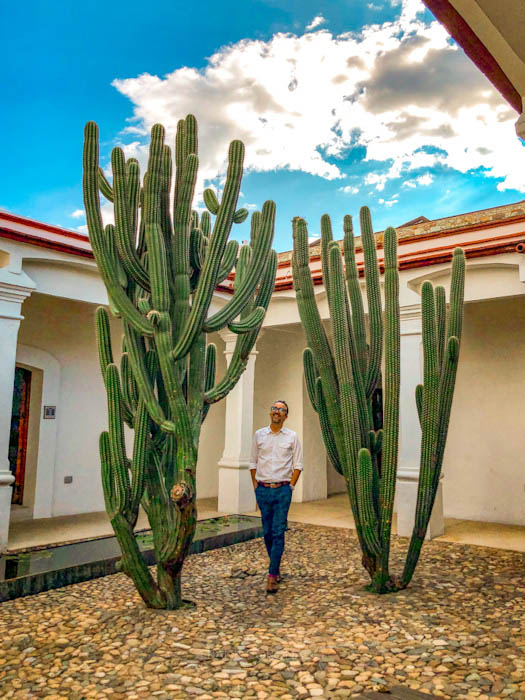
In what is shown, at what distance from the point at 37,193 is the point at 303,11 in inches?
444

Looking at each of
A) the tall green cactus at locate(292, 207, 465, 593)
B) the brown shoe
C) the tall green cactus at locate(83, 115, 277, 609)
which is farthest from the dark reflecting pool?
the tall green cactus at locate(292, 207, 465, 593)

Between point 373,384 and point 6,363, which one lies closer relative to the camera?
point 373,384

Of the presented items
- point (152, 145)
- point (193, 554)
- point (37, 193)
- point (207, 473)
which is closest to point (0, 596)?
point (193, 554)

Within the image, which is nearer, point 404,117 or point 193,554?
point 193,554

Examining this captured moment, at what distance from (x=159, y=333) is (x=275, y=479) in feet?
5.82

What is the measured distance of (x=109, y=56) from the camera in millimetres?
13547

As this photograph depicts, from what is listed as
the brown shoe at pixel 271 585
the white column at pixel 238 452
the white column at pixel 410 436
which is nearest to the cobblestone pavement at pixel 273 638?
the brown shoe at pixel 271 585

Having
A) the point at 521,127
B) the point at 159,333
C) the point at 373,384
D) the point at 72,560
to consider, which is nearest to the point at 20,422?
the point at 72,560

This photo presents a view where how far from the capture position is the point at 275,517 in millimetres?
4953

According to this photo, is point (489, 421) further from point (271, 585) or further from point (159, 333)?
point (159, 333)

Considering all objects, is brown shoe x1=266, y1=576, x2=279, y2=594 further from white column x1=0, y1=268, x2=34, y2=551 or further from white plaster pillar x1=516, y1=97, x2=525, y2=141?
white plaster pillar x1=516, y1=97, x2=525, y2=141

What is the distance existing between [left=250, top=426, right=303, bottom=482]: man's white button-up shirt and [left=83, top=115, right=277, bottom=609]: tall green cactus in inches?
29.5

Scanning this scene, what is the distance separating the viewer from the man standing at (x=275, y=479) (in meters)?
4.94

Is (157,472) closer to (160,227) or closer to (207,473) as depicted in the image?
(160,227)
